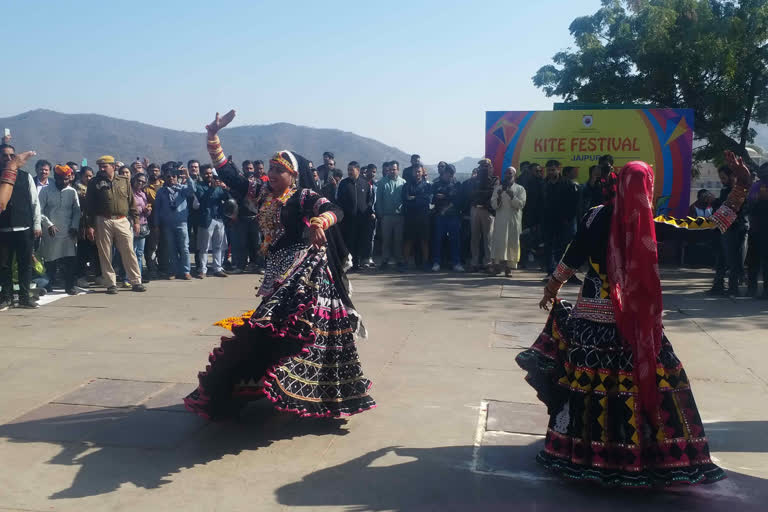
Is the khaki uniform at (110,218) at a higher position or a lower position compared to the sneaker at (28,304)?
higher

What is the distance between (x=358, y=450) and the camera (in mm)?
4371

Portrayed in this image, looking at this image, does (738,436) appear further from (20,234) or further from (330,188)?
(330,188)

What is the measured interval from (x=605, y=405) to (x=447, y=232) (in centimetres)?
962

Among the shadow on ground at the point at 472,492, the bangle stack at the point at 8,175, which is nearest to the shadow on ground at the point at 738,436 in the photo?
the shadow on ground at the point at 472,492

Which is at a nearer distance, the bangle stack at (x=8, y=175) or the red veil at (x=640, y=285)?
the red veil at (x=640, y=285)

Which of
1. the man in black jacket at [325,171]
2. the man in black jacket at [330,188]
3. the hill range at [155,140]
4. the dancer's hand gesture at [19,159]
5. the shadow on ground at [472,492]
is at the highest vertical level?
the hill range at [155,140]

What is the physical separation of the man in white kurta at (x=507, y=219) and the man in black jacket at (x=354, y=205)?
2252 mm

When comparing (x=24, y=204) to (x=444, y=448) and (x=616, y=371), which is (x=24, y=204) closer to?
(x=444, y=448)

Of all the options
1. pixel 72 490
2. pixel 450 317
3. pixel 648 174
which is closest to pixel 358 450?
pixel 72 490

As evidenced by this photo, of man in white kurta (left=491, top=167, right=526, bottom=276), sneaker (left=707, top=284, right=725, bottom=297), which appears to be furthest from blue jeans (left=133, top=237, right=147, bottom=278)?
sneaker (left=707, top=284, right=725, bottom=297)

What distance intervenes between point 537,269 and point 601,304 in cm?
975

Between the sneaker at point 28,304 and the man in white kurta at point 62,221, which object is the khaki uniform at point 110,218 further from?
the sneaker at point 28,304

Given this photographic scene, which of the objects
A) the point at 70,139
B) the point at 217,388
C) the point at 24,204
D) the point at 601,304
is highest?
the point at 70,139

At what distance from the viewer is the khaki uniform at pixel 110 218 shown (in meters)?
10.0
